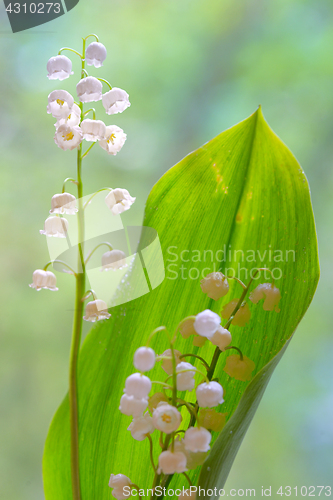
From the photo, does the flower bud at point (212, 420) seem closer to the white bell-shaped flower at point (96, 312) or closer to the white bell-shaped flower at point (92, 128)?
the white bell-shaped flower at point (96, 312)

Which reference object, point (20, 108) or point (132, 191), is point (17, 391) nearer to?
point (132, 191)

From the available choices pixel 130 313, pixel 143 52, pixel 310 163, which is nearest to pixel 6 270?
pixel 130 313

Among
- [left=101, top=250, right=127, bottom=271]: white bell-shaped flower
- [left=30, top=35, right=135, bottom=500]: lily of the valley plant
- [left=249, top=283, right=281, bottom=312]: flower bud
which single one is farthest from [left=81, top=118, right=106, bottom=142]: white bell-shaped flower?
[left=249, top=283, right=281, bottom=312]: flower bud

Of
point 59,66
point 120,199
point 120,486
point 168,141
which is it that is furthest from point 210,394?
point 168,141

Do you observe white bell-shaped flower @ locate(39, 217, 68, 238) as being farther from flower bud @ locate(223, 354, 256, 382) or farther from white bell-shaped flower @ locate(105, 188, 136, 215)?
flower bud @ locate(223, 354, 256, 382)

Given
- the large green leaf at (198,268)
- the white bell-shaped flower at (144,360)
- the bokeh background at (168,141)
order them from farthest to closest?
the bokeh background at (168,141), the large green leaf at (198,268), the white bell-shaped flower at (144,360)

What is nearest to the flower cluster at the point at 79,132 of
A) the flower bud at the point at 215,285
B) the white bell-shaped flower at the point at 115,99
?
the white bell-shaped flower at the point at 115,99
